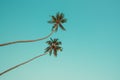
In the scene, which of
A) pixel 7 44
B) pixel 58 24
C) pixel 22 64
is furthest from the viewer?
pixel 58 24

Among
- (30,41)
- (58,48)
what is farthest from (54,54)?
(30,41)

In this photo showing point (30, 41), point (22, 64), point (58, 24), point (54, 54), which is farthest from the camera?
point (54, 54)

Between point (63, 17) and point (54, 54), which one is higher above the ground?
point (63, 17)

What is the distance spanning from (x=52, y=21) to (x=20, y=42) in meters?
10.6

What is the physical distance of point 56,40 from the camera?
52.4 meters

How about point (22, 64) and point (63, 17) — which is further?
point (63, 17)

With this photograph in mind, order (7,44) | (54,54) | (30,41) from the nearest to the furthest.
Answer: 1. (7,44)
2. (30,41)
3. (54,54)

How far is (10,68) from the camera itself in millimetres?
41656

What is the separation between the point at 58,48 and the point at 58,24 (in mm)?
7418

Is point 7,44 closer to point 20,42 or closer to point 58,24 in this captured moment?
point 20,42

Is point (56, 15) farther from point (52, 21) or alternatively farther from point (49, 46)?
Result: point (49, 46)

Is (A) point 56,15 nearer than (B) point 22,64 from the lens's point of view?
No

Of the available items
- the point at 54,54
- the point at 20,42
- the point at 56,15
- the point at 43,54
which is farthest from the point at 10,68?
the point at 56,15

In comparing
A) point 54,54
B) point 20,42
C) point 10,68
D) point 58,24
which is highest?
point 58,24
